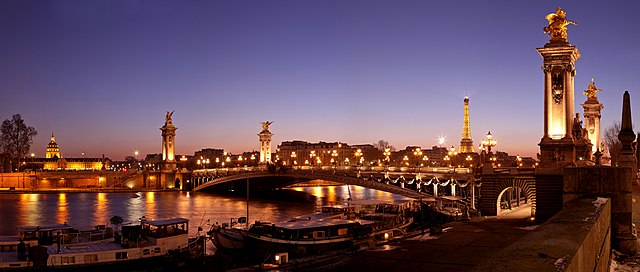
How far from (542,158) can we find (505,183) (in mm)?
3574

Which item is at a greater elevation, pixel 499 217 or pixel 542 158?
pixel 542 158

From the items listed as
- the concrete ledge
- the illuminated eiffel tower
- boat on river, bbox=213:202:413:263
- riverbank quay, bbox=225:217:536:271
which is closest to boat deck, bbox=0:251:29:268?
riverbank quay, bbox=225:217:536:271

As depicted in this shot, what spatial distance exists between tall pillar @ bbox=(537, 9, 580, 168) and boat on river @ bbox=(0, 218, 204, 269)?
62.4 feet

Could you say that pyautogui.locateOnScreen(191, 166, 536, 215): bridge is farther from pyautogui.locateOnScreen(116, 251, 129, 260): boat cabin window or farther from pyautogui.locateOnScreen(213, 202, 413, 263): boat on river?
pyautogui.locateOnScreen(116, 251, 129, 260): boat cabin window

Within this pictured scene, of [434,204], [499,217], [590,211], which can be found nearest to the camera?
[590,211]

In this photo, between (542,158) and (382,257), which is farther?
(542,158)

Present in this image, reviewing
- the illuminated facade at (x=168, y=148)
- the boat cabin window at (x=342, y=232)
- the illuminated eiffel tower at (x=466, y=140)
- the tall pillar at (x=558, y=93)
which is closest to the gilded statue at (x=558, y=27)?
the tall pillar at (x=558, y=93)

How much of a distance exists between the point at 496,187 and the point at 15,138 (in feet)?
332

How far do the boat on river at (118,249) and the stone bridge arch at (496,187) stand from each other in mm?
16782

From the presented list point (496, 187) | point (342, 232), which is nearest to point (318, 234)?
point (342, 232)

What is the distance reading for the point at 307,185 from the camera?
133 metres

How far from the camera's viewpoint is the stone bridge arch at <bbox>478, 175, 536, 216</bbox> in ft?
112

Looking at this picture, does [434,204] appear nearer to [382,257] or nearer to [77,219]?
[382,257]

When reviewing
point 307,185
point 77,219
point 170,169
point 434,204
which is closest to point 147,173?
point 170,169
